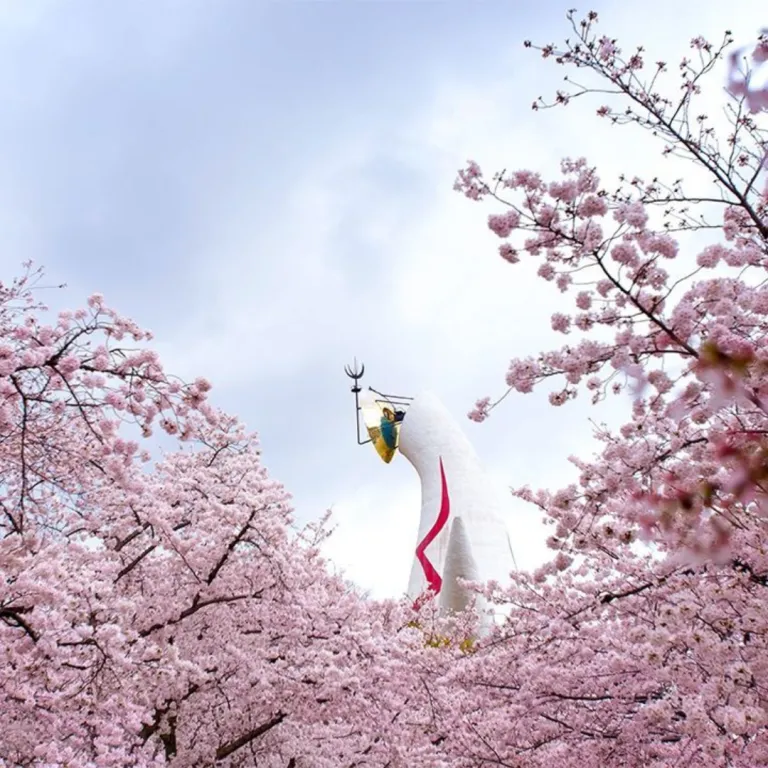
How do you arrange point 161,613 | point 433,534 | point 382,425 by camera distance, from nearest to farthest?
1. point 161,613
2. point 433,534
3. point 382,425

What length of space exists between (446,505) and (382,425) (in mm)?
5309

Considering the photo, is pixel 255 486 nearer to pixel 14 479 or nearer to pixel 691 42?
pixel 14 479

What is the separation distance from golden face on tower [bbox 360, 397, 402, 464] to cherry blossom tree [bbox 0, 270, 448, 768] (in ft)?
45.2

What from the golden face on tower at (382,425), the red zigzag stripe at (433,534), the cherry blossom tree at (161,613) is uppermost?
the golden face on tower at (382,425)

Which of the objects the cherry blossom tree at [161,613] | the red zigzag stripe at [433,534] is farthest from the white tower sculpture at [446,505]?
the cherry blossom tree at [161,613]

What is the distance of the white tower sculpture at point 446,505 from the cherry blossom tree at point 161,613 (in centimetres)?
764

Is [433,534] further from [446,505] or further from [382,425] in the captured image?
[382,425]

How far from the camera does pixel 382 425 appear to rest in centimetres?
2570

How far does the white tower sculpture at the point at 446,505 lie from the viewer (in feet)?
60.0

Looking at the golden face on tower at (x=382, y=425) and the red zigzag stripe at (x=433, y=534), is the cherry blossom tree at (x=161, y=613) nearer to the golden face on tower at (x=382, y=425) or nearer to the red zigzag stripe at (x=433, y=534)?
the red zigzag stripe at (x=433, y=534)

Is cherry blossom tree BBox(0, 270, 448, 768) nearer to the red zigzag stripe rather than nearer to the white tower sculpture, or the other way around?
the white tower sculpture

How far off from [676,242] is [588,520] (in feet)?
7.57

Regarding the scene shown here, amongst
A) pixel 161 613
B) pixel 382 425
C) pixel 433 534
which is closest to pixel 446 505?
pixel 433 534

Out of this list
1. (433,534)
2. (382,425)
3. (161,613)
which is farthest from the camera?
(382,425)
